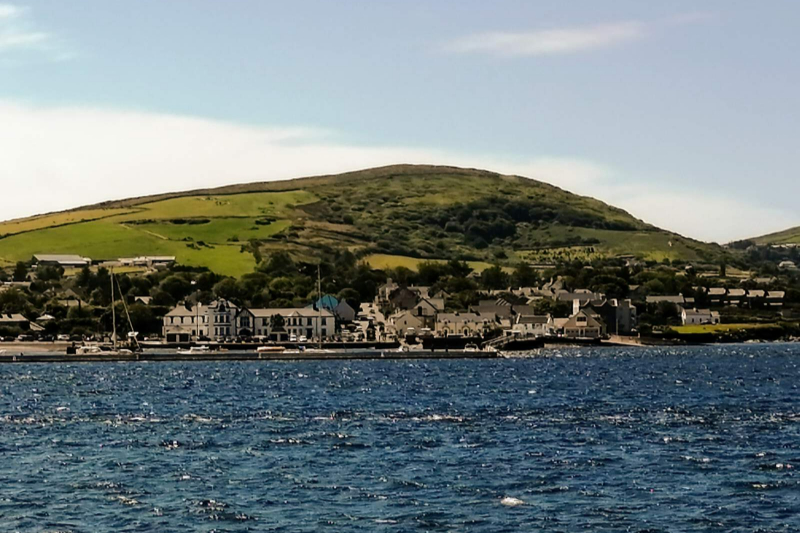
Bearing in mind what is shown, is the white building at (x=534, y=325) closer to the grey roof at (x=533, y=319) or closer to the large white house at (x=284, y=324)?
the grey roof at (x=533, y=319)

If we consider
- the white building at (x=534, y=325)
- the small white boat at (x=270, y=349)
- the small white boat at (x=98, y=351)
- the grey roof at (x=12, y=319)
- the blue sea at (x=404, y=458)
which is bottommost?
the blue sea at (x=404, y=458)

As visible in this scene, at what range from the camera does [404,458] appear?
5122 cm

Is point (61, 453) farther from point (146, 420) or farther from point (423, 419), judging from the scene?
point (423, 419)

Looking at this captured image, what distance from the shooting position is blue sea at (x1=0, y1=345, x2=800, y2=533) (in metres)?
39.2

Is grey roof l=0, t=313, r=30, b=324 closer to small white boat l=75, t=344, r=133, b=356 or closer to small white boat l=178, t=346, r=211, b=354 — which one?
small white boat l=178, t=346, r=211, b=354

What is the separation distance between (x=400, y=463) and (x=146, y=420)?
75.1ft

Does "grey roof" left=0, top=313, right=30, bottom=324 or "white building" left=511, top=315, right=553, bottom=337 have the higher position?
"grey roof" left=0, top=313, right=30, bottom=324

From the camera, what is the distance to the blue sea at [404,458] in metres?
39.2

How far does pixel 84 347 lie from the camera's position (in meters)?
156

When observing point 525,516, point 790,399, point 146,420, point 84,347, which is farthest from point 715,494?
point 84,347

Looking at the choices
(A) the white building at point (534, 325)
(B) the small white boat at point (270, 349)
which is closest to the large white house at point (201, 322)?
(B) the small white boat at point (270, 349)

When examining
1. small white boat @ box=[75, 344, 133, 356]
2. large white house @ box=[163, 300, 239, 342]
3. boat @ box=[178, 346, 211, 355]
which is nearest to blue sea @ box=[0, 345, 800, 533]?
small white boat @ box=[75, 344, 133, 356]

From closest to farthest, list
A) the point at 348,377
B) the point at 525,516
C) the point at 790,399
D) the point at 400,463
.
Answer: the point at 525,516 → the point at 400,463 → the point at 790,399 → the point at 348,377

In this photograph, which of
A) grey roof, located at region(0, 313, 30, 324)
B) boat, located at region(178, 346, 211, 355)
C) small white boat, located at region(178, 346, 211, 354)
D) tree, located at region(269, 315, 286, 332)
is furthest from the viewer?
tree, located at region(269, 315, 286, 332)
